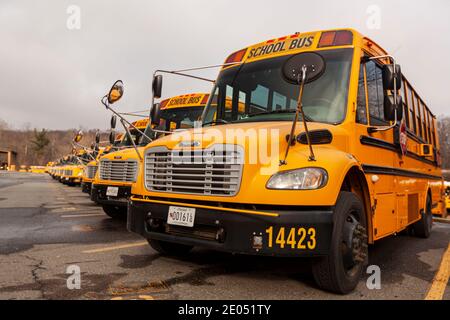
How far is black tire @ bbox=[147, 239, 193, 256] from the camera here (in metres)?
4.37

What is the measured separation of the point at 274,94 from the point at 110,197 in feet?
13.1

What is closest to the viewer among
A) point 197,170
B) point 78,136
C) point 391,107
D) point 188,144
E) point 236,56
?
point 197,170

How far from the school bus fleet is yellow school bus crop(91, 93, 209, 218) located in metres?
1.93

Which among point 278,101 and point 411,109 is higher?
point 411,109

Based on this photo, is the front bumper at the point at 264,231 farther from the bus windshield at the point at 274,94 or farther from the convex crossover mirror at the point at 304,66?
the convex crossover mirror at the point at 304,66

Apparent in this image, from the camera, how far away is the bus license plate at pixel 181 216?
3.30 meters

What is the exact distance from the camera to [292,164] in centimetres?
301

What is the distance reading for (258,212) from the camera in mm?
2957

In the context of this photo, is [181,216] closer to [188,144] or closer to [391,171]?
[188,144]

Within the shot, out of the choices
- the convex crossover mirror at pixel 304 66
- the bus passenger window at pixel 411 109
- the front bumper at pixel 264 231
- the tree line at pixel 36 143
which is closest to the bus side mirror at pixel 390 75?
the convex crossover mirror at pixel 304 66

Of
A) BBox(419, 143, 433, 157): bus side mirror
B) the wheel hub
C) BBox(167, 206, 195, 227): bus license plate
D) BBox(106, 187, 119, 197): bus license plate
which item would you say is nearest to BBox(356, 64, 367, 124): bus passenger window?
the wheel hub

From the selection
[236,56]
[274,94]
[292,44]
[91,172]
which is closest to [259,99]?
[274,94]
